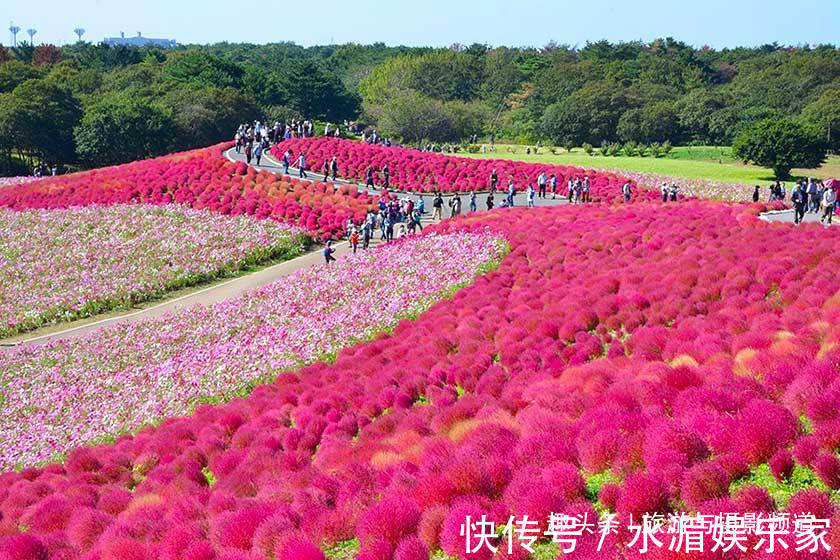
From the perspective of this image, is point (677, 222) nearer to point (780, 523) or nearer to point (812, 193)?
point (812, 193)

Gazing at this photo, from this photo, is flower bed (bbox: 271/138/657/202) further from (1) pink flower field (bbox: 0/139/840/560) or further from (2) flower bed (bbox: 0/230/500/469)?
(1) pink flower field (bbox: 0/139/840/560)

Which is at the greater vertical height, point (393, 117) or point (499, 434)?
point (393, 117)

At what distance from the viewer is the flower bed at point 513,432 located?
23.1 feet

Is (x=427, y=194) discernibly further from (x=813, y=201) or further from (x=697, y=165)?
(x=697, y=165)

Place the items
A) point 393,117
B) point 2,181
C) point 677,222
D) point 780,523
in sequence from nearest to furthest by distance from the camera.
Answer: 1. point 780,523
2. point 677,222
3. point 2,181
4. point 393,117

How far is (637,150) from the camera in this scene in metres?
68.9

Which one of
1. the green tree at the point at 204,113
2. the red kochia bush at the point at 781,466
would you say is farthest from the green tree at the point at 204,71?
the red kochia bush at the point at 781,466

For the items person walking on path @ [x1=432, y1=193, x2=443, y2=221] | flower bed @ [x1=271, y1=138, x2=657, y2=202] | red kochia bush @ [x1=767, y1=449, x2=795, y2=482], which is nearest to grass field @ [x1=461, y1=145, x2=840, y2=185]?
flower bed @ [x1=271, y1=138, x2=657, y2=202]

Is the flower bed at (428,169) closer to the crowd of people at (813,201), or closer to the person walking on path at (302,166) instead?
the person walking on path at (302,166)

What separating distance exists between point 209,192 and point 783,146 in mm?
35335

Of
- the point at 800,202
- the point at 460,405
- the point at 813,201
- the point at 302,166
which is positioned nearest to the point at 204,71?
the point at 302,166

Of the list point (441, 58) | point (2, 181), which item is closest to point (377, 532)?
point (2, 181)

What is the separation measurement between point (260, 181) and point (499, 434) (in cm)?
3272

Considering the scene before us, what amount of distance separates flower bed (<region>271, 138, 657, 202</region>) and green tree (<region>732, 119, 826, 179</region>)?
44.5 ft
